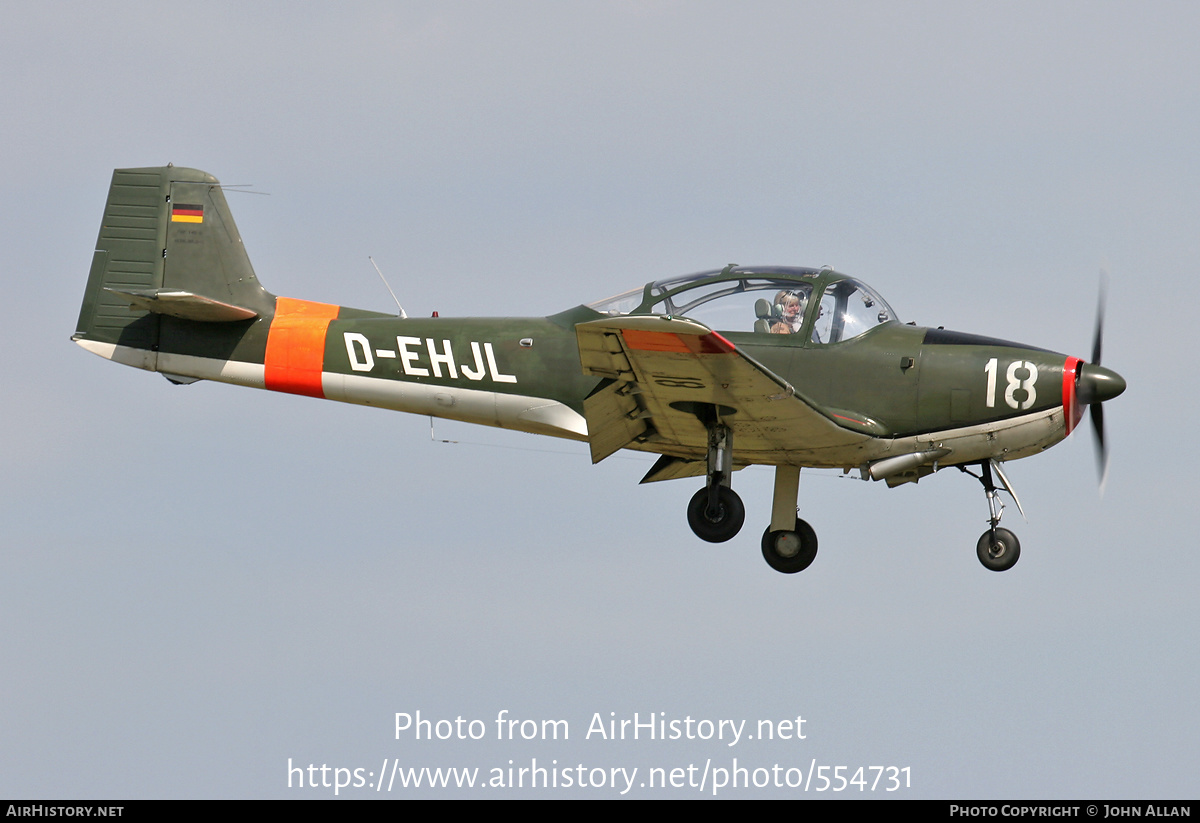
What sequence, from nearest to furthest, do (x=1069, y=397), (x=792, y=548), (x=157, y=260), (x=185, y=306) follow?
(x=1069, y=397) < (x=792, y=548) < (x=185, y=306) < (x=157, y=260)

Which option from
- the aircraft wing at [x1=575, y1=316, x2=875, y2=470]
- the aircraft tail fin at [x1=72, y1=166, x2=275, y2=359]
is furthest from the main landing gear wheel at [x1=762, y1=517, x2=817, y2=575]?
the aircraft tail fin at [x1=72, y1=166, x2=275, y2=359]

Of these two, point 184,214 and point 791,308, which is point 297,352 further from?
point 791,308

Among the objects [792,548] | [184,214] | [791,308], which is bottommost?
[792,548]

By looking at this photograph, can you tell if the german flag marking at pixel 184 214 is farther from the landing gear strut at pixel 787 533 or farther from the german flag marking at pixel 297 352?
the landing gear strut at pixel 787 533

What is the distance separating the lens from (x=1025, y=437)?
13656 millimetres

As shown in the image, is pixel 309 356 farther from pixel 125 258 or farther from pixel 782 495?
pixel 782 495

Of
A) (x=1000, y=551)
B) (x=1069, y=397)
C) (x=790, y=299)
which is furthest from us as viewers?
(x=790, y=299)

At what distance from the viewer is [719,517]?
13.6 meters

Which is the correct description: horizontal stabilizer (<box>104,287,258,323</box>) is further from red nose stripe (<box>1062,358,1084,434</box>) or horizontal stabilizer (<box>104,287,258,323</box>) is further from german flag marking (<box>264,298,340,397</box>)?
red nose stripe (<box>1062,358,1084,434</box>)

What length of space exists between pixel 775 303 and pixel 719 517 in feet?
6.65

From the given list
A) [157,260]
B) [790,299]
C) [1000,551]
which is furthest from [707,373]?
[157,260]

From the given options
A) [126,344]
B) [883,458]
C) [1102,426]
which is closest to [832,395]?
[883,458]

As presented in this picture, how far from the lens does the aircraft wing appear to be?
12453 mm

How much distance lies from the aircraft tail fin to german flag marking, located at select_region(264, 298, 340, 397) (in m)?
0.35
